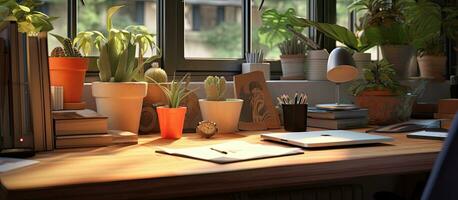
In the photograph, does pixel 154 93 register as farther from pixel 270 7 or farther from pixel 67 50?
pixel 270 7

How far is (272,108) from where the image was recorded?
1.99 meters

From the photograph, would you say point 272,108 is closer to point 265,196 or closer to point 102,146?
point 265,196

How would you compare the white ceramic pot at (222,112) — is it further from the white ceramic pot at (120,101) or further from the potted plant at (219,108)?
the white ceramic pot at (120,101)

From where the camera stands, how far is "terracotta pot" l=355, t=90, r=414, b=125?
2.10 m

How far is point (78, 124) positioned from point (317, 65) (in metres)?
1.20

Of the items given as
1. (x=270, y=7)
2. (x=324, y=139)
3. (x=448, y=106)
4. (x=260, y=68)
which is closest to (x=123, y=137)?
(x=324, y=139)

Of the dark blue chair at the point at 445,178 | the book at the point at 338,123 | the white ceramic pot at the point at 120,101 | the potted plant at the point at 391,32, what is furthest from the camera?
the potted plant at the point at 391,32

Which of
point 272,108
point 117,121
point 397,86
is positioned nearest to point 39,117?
point 117,121

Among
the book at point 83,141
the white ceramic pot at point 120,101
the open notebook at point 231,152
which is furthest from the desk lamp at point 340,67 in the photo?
the book at point 83,141

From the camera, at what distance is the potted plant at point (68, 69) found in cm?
166

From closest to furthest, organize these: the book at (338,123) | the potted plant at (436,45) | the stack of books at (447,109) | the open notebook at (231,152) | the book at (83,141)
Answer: the open notebook at (231,152) → the book at (83,141) → the book at (338,123) → the stack of books at (447,109) → the potted plant at (436,45)

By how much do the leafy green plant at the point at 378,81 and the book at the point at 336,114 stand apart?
14cm

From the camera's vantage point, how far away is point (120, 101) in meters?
1.67

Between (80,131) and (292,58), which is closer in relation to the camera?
(80,131)
